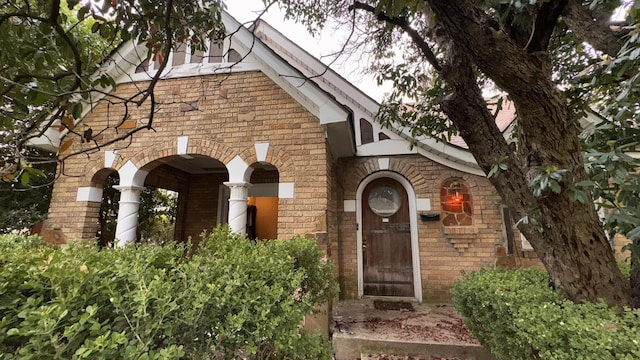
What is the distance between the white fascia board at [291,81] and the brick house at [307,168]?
0.02 meters

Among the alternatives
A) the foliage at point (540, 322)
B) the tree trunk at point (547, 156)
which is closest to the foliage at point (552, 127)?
the tree trunk at point (547, 156)

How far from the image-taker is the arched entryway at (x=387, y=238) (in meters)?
5.14

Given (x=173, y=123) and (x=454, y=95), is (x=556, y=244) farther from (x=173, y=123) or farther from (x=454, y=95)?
(x=173, y=123)

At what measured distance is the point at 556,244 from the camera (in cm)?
201

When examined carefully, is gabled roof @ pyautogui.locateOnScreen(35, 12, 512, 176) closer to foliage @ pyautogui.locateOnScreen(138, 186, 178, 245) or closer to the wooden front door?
the wooden front door

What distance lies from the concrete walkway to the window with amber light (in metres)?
1.56

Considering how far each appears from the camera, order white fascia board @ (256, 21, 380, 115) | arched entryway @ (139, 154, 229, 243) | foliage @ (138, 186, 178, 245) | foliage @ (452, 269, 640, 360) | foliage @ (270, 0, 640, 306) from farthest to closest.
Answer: foliage @ (138, 186, 178, 245) → arched entryway @ (139, 154, 229, 243) → white fascia board @ (256, 21, 380, 115) → foliage @ (270, 0, 640, 306) → foliage @ (452, 269, 640, 360)

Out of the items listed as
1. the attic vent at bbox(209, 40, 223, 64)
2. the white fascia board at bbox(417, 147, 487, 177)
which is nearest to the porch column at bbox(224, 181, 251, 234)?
the attic vent at bbox(209, 40, 223, 64)

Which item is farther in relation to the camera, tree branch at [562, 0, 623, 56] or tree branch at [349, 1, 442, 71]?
tree branch at [349, 1, 442, 71]

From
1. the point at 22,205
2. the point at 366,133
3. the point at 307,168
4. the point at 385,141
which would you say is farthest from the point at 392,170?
the point at 22,205

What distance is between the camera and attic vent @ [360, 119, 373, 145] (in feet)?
17.7

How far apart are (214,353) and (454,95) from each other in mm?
2601

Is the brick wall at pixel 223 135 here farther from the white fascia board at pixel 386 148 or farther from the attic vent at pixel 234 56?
the white fascia board at pixel 386 148

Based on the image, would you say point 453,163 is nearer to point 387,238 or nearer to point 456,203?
point 456,203
